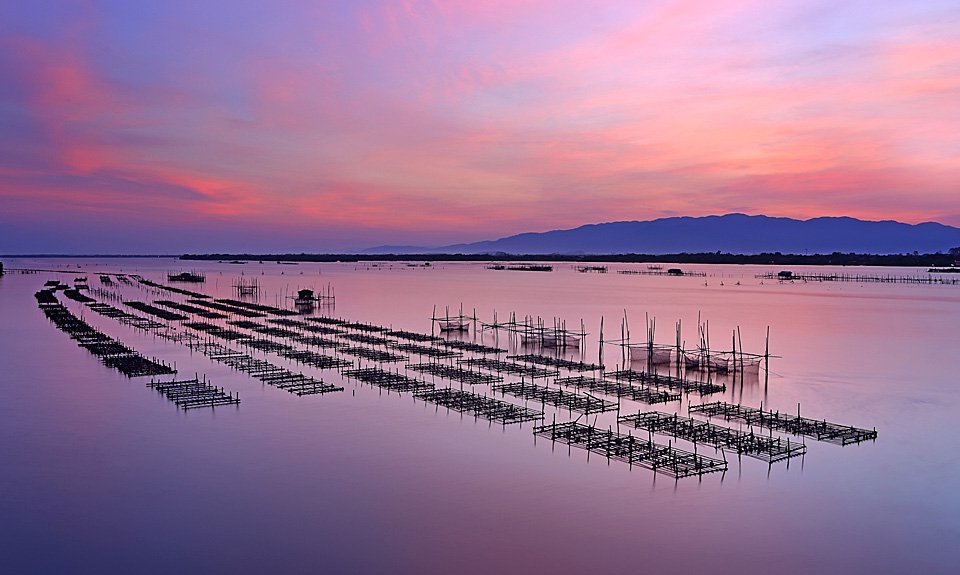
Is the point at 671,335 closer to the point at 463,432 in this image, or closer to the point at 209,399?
A: the point at 463,432

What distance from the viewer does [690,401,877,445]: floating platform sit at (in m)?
11.7

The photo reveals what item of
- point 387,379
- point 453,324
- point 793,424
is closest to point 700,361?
point 793,424

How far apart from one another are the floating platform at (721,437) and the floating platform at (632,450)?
626 millimetres

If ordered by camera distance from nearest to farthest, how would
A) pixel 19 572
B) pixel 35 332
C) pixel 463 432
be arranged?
pixel 19 572
pixel 463 432
pixel 35 332

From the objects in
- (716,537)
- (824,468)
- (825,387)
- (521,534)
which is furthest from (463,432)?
(825,387)

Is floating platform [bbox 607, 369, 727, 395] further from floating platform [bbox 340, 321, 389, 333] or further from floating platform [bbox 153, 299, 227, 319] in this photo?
floating platform [bbox 153, 299, 227, 319]

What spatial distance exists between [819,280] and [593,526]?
61.7 m

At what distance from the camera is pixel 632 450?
10773 millimetres

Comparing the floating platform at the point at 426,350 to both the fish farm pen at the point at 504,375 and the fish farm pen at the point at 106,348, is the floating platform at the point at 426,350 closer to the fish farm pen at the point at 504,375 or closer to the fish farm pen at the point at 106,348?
the fish farm pen at the point at 504,375

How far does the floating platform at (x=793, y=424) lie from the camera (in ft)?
38.5

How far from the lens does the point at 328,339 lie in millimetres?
23375

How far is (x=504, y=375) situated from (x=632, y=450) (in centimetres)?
672

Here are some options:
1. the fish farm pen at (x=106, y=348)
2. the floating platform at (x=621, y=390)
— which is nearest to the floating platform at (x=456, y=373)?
the floating platform at (x=621, y=390)

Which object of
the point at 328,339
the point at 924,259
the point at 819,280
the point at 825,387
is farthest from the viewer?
the point at 924,259
